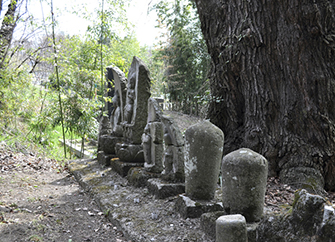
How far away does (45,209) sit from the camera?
4.22 m

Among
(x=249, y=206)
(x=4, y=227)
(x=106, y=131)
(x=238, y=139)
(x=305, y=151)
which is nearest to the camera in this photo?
(x=249, y=206)

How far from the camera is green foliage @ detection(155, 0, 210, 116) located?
1189 centimetres

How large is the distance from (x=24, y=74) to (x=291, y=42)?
6.92m

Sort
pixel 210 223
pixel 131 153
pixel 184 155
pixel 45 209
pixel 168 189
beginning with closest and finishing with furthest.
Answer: pixel 210 223 → pixel 184 155 → pixel 168 189 → pixel 45 209 → pixel 131 153

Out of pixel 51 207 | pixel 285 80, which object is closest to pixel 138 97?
pixel 51 207

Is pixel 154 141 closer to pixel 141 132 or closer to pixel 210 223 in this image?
pixel 141 132

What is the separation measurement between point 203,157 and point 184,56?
34.0 feet

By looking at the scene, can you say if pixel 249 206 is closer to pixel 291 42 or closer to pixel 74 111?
pixel 291 42

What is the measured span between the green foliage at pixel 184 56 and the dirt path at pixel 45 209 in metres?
6.54

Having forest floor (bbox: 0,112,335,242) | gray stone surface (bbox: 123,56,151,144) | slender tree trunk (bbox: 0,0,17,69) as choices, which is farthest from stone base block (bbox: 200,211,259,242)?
slender tree trunk (bbox: 0,0,17,69)

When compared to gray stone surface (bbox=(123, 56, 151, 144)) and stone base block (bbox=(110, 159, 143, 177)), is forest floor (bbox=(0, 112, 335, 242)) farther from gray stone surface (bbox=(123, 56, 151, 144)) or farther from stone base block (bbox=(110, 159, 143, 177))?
gray stone surface (bbox=(123, 56, 151, 144))

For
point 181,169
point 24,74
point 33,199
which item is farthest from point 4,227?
point 24,74

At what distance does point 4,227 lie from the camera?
3.38 meters

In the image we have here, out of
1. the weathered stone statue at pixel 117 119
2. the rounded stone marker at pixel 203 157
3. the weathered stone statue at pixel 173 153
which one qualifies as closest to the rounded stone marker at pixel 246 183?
the rounded stone marker at pixel 203 157
